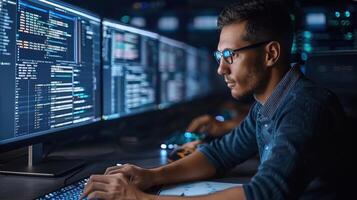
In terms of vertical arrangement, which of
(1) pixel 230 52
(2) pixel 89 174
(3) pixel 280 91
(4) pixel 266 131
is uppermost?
(1) pixel 230 52

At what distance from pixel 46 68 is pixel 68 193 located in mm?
381

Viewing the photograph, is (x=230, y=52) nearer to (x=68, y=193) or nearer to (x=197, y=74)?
(x=68, y=193)

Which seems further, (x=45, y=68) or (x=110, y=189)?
(x=45, y=68)

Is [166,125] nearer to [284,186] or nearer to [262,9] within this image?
[262,9]

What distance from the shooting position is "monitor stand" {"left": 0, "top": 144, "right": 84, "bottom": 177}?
46.5 inches

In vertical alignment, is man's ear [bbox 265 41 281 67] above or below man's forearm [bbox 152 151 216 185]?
above

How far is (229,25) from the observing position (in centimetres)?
109

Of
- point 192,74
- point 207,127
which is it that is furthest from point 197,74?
point 207,127

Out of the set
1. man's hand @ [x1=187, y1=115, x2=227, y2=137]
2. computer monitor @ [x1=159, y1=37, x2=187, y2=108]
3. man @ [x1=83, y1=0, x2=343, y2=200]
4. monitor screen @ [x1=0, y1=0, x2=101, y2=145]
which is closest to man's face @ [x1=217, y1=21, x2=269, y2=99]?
man @ [x1=83, y1=0, x2=343, y2=200]

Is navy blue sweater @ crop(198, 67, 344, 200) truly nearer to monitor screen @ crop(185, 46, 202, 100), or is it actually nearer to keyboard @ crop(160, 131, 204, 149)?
keyboard @ crop(160, 131, 204, 149)

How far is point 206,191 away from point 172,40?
1.63m

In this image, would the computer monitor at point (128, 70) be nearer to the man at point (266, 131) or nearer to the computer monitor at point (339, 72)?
the man at point (266, 131)

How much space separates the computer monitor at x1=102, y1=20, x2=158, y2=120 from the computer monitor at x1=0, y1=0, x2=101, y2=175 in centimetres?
10

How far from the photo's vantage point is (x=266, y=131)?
108cm
